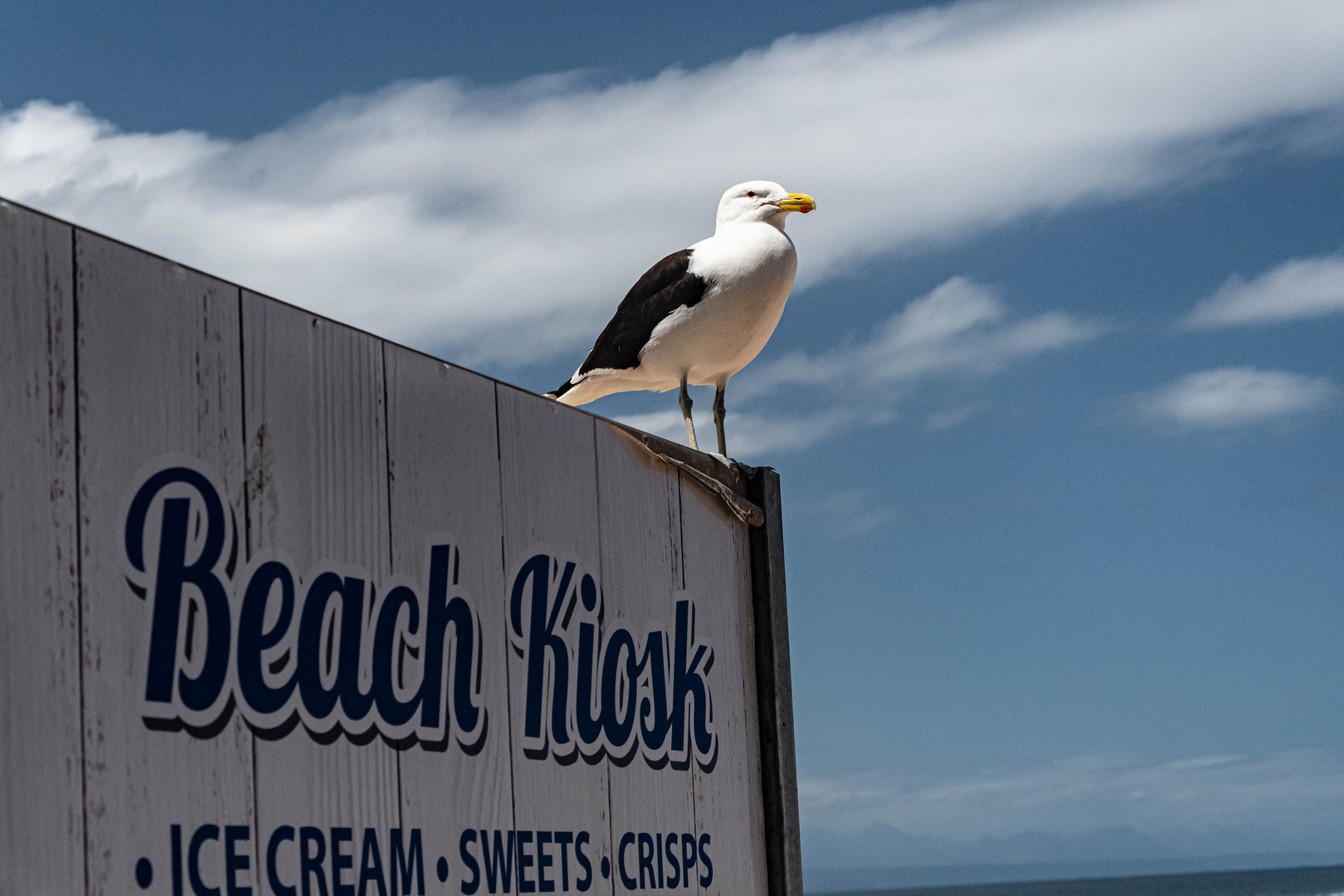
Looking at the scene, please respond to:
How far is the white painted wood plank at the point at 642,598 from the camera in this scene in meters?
3.31

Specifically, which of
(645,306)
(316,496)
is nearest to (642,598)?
(316,496)

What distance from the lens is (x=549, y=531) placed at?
316 cm

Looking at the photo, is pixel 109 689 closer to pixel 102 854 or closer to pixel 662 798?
pixel 102 854

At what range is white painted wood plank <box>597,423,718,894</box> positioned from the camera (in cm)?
331

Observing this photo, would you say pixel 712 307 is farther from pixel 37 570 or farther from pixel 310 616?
pixel 37 570

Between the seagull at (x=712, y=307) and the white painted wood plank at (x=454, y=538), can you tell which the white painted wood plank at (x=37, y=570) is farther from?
the seagull at (x=712, y=307)

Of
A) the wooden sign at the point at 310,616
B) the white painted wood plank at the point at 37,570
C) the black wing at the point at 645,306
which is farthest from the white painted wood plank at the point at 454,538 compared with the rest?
the black wing at the point at 645,306

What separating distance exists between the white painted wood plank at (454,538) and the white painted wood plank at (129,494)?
1.42 feet

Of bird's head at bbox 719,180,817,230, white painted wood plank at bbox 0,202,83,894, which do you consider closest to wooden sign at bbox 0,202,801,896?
white painted wood plank at bbox 0,202,83,894

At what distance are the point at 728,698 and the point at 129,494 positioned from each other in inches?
82.5

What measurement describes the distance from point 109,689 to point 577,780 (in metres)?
1.29

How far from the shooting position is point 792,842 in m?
4.02

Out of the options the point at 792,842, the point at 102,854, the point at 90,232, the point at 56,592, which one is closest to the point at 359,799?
the point at 102,854

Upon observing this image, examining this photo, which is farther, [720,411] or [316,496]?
[720,411]
